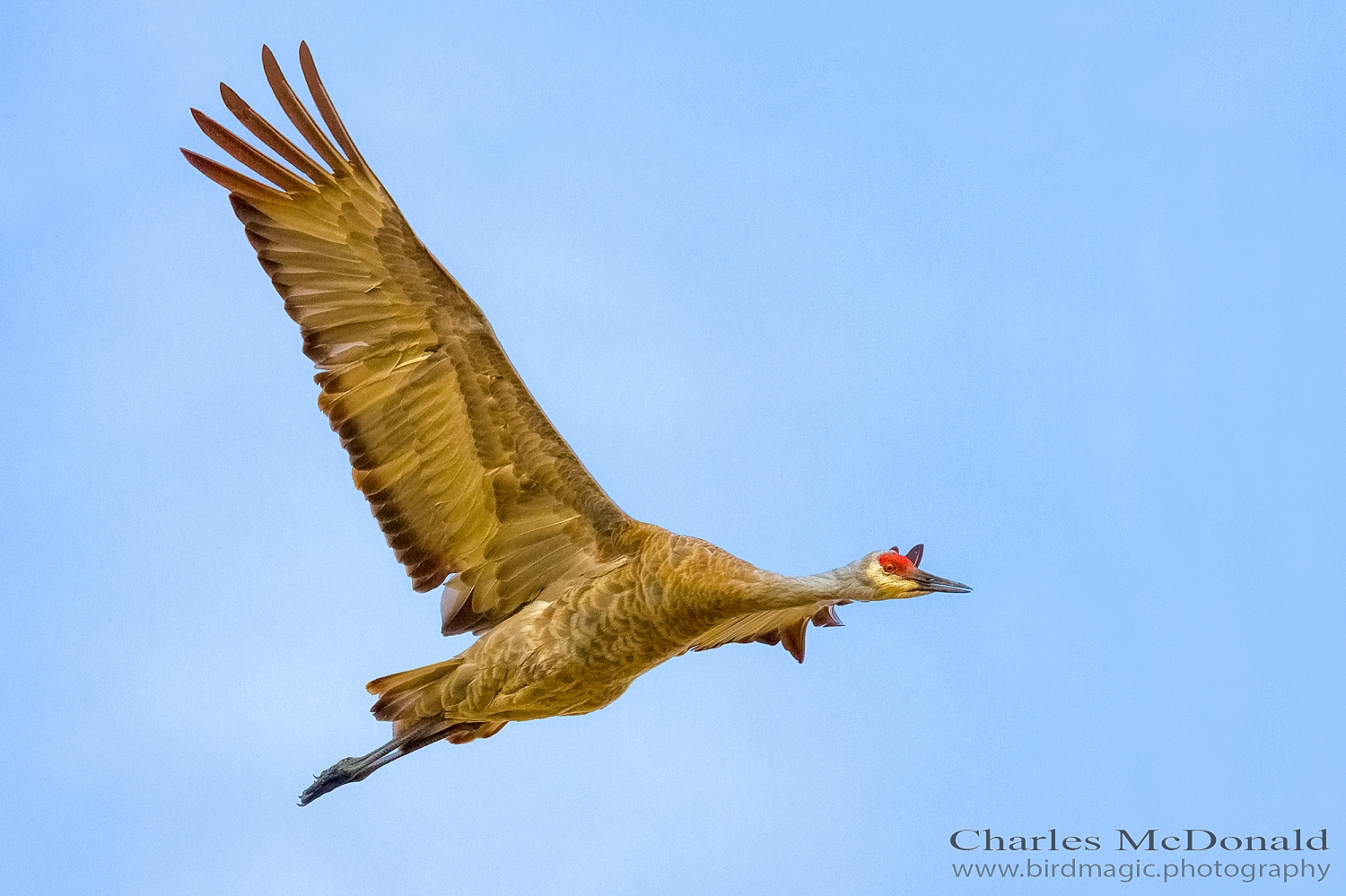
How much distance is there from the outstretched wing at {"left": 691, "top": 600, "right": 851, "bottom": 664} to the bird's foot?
296cm

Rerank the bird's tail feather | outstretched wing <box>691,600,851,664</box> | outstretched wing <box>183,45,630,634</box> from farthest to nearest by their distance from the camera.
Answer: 1. outstretched wing <box>691,600,851,664</box>
2. the bird's tail feather
3. outstretched wing <box>183,45,630,634</box>

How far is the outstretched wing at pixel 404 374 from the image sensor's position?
49.3ft

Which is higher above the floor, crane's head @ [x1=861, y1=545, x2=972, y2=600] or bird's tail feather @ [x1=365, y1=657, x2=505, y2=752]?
crane's head @ [x1=861, y1=545, x2=972, y2=600]

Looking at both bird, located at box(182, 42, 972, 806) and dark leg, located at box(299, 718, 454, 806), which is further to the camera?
dark leg, located at box(299, 718, 454, 806)

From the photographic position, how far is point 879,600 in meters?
15.2

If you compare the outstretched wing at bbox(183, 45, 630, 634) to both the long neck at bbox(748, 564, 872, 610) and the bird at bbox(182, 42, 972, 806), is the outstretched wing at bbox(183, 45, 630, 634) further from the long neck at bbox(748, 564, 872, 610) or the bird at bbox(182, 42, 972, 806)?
the long neck at bbox(748, 564, 872, 610)

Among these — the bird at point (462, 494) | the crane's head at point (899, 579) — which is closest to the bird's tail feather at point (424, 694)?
the bird at point (462, 494)

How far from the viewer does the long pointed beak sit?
49.3ft

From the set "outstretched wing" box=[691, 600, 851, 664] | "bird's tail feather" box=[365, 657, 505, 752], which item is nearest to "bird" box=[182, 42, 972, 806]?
"bird's tail feather" box=[365, 657, 505, 752]

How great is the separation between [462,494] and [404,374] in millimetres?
1113

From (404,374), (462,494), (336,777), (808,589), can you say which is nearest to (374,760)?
→ (336,777)

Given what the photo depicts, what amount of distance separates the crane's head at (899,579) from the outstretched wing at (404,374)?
207cm

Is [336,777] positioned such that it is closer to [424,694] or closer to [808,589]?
[424,694]

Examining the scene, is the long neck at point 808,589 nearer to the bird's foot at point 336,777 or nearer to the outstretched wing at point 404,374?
the outstretched wing at point 404,374
